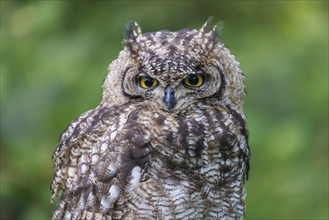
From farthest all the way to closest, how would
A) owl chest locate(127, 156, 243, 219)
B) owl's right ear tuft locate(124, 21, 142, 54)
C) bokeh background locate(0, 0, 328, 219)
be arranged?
bokeh background locate(0, 0, 328, 219) → owl's right ear tuft locate(124, 21, 142, 54) → owl chest locate(127, 156, 243, 219)

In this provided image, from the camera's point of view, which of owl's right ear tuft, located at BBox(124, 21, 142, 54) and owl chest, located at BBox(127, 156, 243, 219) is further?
owl's right ear tuft, located at BBox(124, 21, 142, 54)

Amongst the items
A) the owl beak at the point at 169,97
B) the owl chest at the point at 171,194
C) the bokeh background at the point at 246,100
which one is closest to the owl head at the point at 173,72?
the owl beak at the point at 169,97

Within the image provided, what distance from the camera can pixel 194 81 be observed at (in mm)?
3607

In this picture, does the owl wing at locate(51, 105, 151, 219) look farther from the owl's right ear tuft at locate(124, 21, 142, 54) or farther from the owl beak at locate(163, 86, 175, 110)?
the owl's right ear tuft at locate(124, 21, 142, 54)

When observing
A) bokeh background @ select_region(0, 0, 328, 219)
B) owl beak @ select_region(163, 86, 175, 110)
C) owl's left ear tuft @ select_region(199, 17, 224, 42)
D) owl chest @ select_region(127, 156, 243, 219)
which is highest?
bokeh background @ select_region(0, 0, 328, 219)

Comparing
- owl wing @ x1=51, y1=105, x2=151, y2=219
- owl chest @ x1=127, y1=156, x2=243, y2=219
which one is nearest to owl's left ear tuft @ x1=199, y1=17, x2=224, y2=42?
owl wing @ x1=51, y1=105, x2=151, y2=219

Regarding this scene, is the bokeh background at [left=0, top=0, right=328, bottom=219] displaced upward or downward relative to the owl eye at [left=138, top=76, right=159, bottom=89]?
upward

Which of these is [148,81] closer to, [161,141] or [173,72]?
[173,72]

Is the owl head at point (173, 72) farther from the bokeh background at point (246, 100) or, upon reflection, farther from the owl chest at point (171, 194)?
the bokeh background at point (246, 100)

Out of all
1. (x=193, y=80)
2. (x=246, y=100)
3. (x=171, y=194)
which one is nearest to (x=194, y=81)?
(x=193, y=80)

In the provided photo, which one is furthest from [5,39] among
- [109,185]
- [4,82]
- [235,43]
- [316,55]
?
[109,185]

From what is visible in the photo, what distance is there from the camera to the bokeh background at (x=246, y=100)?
493 centimetres

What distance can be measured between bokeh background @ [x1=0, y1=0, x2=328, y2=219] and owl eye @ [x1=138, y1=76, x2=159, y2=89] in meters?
1.35

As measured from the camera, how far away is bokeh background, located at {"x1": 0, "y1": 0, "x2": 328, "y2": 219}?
4.93 meters
